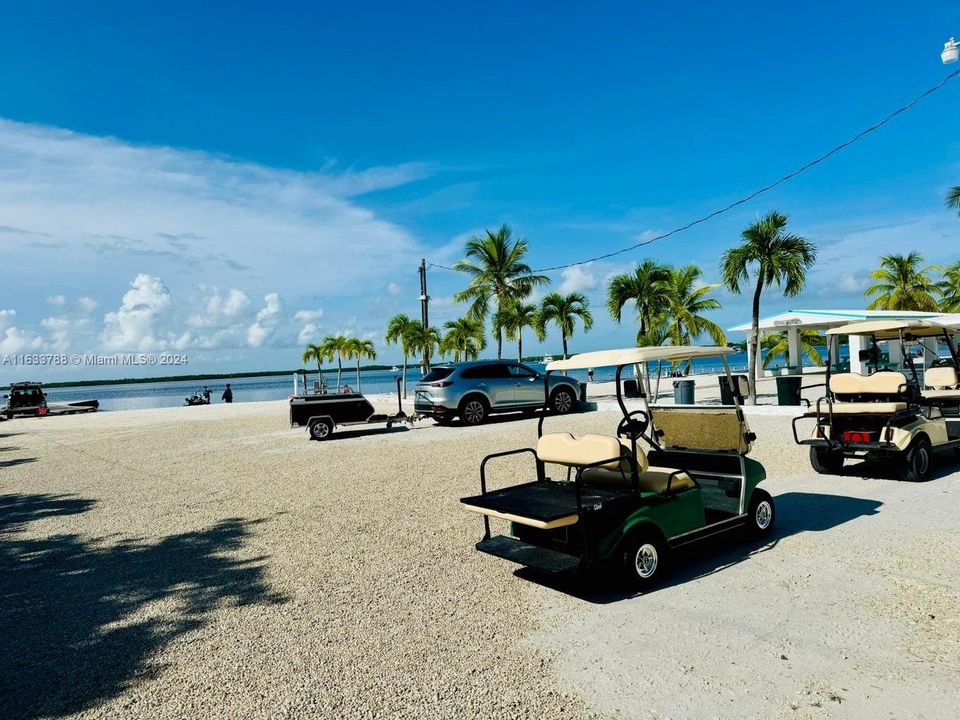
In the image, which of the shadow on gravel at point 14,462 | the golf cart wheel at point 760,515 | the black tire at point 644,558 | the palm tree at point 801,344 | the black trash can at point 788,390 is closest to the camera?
the black tire at point 644,558

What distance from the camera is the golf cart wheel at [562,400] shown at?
1908 cm

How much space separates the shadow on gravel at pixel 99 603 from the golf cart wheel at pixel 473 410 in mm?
9890

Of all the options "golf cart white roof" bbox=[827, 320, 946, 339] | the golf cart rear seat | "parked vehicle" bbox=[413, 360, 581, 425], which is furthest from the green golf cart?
"parked vehicle" bbox=[413, 360, 581, 425]

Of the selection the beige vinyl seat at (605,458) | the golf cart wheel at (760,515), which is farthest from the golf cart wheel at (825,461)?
the beige vinyl seat at (605,458)

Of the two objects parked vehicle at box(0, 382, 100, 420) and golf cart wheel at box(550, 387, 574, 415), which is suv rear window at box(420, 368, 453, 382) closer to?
golf cart wheel at box(550, 387, 574, 415)

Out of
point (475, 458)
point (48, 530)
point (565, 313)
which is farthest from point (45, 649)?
point (565, 313)

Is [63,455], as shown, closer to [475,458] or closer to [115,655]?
[475,458]

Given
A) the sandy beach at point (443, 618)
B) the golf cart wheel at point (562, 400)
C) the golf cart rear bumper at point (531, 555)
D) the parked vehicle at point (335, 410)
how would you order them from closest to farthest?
the sandy beach at point (443, 618) < the golf cart rear bumper at point (531, 555) < the parked vehicle at point (335, 410) < the golf cart wheel at point (562, 400)

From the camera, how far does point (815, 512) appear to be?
6.95 meters

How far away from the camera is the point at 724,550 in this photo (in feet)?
19.1

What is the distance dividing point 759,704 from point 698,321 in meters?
29.8

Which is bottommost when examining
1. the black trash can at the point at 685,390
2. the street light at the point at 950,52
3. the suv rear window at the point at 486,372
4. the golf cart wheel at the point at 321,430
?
the golf cart wheel at the point at 321,430

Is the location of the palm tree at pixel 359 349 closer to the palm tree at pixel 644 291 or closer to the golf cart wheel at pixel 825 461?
the palm tree at pixel 644 291

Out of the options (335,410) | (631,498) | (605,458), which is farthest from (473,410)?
(631,498)
